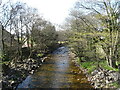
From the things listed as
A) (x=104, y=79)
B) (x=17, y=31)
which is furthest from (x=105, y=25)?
(x=17, y=31)

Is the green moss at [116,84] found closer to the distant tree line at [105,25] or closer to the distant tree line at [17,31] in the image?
the distant tree line at [105,25]

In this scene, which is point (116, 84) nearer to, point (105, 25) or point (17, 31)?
point (105, 25)

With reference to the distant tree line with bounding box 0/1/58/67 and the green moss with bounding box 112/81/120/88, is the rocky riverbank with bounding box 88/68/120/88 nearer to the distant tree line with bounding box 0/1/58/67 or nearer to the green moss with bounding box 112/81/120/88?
the green moss with bounding box 112/81/120/88

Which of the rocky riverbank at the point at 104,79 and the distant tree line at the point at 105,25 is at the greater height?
the distant tree line at the point at 105,25

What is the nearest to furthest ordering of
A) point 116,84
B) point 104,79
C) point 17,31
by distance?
point 116,84
point 104,79
point 17,31

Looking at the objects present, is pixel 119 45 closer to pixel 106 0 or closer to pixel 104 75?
pixel 104 75

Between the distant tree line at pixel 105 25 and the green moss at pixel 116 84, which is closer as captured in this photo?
the green moss at pixel 116 84

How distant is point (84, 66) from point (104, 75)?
16.2 feet

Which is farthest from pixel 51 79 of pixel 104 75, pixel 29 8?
pixel 29 8

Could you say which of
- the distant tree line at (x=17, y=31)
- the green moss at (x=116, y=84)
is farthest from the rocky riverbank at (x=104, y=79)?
the distant tree line at (x=17, y=31)

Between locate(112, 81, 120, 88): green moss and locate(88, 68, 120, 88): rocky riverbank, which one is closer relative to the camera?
locate(112, 81, 120, 88): green moss

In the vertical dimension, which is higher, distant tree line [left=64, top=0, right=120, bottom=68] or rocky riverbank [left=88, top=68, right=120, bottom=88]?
distant tree line [left=64, top=0, right=120, bottom=68]

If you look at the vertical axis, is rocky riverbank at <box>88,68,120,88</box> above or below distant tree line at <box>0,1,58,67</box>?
below

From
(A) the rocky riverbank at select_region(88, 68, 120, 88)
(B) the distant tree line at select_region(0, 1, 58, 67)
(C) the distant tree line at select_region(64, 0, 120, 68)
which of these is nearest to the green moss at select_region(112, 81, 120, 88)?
(A) the rocky riverbank at select_region(88, 68, 120, 88)
